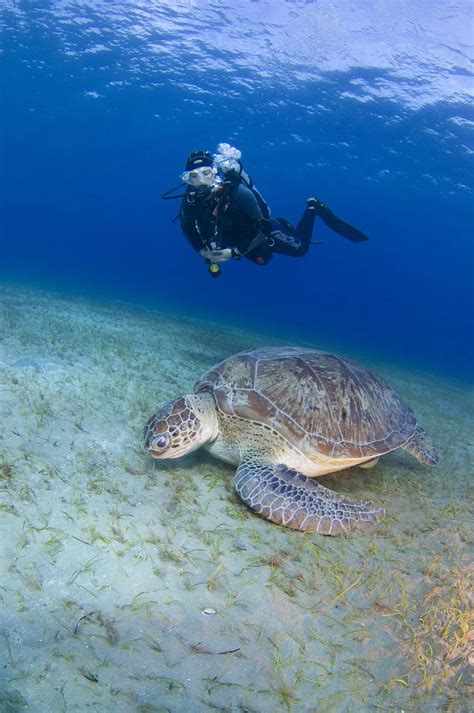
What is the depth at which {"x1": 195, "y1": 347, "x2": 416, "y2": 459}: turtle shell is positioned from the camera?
405 cm

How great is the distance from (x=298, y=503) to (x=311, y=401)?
1.13 metres

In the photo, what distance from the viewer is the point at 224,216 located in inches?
276

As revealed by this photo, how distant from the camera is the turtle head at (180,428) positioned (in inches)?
147

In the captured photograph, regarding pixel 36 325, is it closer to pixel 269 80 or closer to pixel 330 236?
pixel 269 80

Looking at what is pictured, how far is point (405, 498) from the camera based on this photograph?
4.37 metres

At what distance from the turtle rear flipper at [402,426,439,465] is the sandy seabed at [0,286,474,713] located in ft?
1.11

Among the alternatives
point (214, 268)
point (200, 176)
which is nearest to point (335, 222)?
point (214, 268)

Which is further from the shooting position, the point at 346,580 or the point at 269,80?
the point at 269,80

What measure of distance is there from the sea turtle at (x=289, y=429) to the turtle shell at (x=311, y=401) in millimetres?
10

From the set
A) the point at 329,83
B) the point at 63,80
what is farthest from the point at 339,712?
the point at 63,80

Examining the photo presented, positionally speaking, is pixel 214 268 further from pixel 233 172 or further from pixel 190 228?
pixel 233 172

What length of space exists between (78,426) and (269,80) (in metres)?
25.4

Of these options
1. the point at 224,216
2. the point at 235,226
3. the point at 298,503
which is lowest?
the point at 298,503

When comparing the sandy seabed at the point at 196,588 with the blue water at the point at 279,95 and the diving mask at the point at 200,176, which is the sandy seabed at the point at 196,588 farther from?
the blue water at the point at 279,95
